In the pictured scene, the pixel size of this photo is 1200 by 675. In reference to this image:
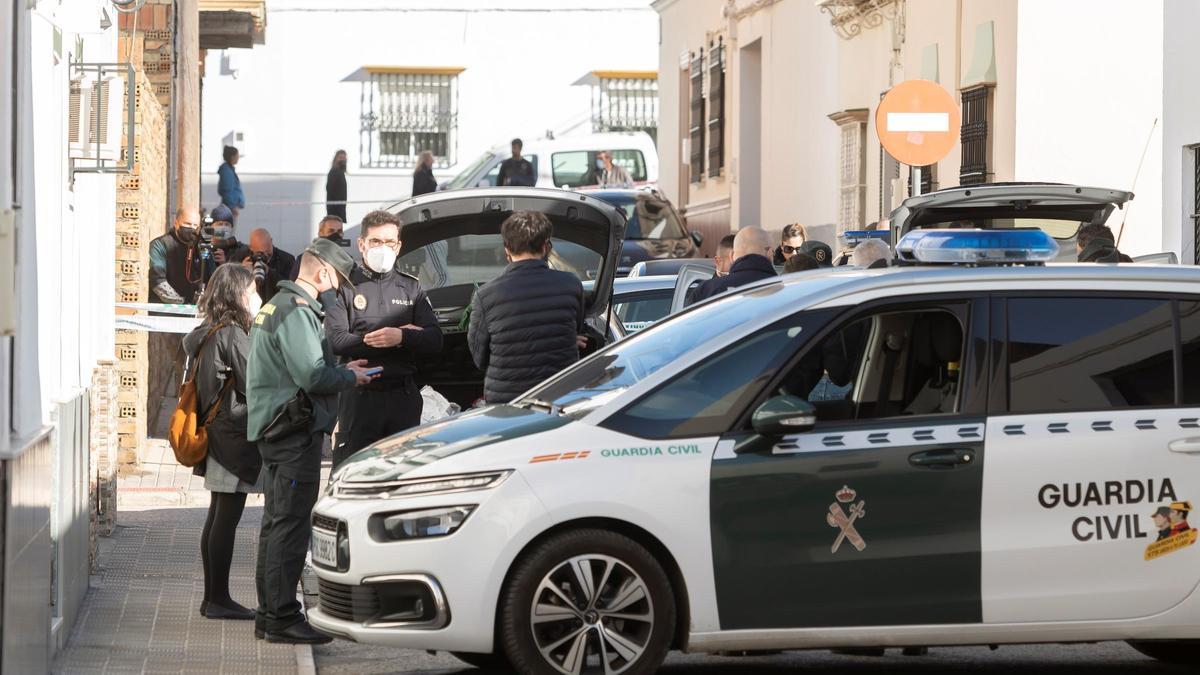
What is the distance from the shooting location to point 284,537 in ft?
30.0

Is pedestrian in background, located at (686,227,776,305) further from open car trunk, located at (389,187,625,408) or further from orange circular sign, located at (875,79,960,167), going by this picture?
orange circular sign, located at (875,79,960,167)

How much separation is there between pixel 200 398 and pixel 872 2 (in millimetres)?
16960

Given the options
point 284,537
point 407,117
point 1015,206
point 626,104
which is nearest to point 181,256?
point 1015,206

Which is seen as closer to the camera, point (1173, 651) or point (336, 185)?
point (1173, 651)

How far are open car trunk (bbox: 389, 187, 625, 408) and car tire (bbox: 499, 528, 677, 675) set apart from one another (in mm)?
4762

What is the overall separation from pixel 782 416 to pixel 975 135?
13.6 meters

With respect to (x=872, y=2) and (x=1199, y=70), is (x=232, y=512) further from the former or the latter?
(x=872, y=2)

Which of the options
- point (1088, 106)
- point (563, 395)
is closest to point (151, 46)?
point (1088, 106)

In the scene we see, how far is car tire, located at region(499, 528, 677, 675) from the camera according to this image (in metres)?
7.60

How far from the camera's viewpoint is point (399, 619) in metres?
7.72

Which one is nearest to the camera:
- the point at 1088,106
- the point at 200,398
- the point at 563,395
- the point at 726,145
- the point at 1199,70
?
the point at 563,395

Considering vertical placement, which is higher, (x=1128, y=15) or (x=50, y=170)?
(x=1128, y=15)

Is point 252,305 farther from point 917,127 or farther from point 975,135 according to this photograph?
point 975,135

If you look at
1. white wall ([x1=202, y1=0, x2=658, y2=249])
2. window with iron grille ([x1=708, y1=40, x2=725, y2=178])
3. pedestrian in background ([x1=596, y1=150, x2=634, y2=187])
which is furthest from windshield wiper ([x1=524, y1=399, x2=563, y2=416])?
white wall ([x1=202, y1=0, x2=658, y2=249])
